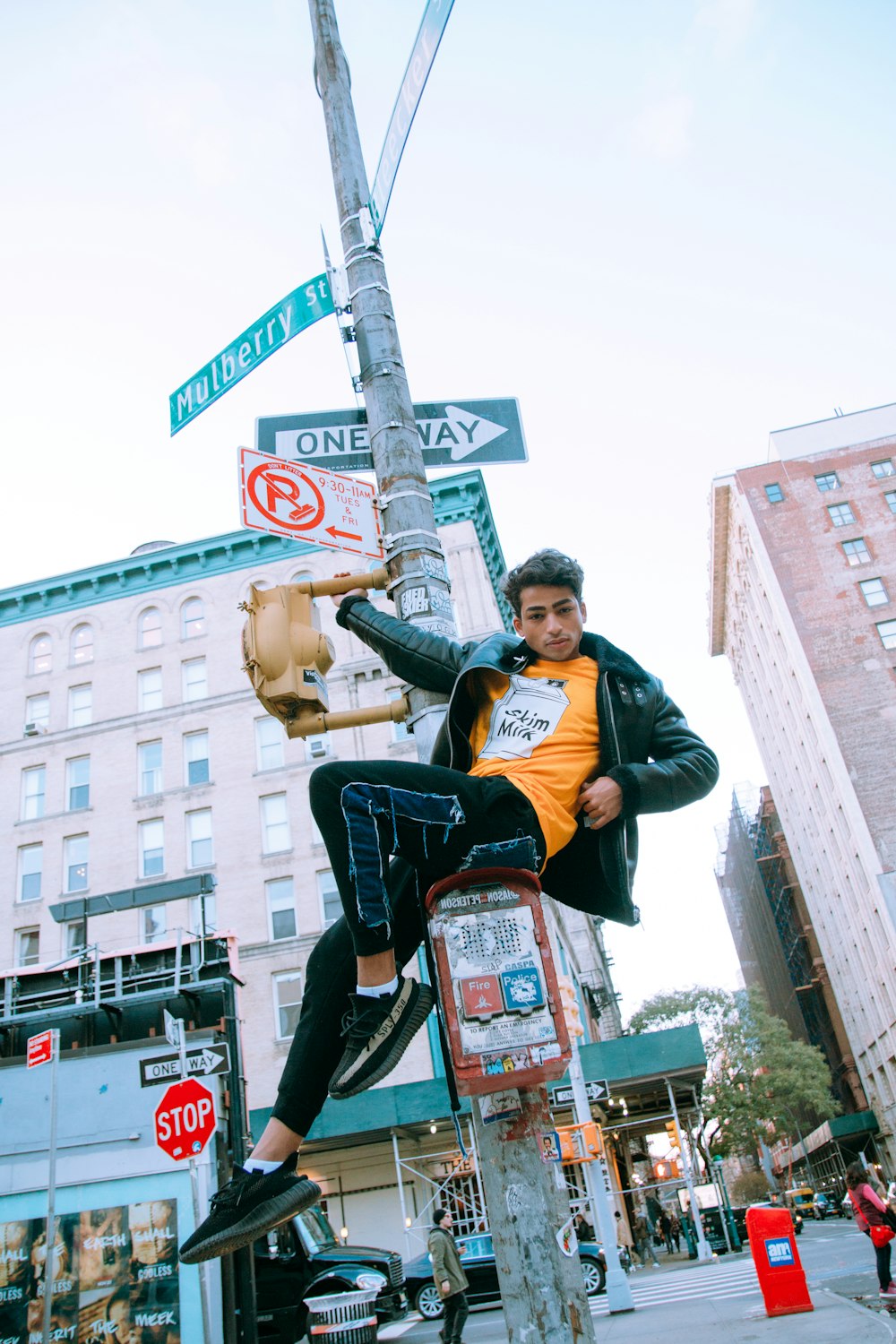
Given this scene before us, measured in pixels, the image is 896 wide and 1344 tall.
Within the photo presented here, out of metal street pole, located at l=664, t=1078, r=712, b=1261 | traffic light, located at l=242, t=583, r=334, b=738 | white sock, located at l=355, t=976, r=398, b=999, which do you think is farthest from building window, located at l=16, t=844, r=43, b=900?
white sock, located at l=355, t=976, r=398, b=999

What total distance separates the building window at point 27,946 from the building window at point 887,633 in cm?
4104

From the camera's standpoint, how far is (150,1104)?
1446 centimetres

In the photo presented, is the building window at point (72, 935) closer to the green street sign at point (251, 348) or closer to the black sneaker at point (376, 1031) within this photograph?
the green street sign at point (251, 348)

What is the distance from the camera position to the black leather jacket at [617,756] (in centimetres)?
268

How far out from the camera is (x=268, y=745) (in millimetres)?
32031

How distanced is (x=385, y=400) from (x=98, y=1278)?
1388 centimetres

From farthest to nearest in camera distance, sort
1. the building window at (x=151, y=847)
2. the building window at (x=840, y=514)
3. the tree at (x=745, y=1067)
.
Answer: the building window at (x=840, y=514), the tree at (x=745, y=1067), the building window at (x=151, y=847)

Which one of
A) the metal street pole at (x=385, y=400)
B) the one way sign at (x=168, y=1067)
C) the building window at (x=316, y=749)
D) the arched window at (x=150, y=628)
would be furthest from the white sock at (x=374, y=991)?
the arched window at (x=150, y=628)

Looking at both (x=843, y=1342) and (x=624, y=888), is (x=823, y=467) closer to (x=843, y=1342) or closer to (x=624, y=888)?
(x=843, y=1342)

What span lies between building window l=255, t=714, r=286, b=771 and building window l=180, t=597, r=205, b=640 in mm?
4692

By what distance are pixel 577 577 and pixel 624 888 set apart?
3.21ft

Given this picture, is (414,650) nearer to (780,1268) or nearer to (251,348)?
(251,348)

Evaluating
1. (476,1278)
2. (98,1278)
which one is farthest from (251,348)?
(476,1278)

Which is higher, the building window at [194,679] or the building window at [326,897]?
the building window at [194,679]
